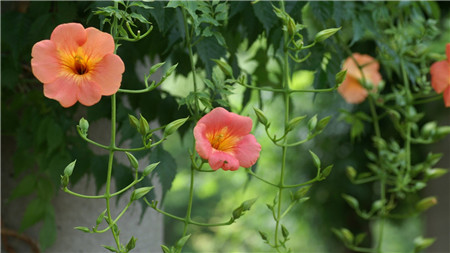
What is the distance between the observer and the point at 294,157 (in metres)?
2.38

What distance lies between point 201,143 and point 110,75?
0.36 feet

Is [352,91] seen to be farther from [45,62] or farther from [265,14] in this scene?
[45,62]

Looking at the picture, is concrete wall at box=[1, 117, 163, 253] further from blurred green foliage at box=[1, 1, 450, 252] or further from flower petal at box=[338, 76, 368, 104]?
flower petal at box=[338, 76, 368, 104]

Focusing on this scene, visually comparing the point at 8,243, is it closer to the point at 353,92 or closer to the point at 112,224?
the point at 112,224

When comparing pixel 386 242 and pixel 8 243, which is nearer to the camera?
pixel 8 243

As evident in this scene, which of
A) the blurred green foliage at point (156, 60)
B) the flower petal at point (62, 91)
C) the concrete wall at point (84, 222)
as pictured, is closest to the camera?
the flower petal at point (62, 91)

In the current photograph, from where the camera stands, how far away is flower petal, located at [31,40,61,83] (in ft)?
1.85

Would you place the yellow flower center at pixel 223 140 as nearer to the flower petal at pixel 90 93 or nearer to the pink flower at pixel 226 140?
the pink flower at pixel 226 140

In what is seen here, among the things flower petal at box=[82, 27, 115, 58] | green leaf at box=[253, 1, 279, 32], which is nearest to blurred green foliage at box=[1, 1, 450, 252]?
green leaf at box=[253, 1, 279, 32]

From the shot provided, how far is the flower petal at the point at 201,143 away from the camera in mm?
575

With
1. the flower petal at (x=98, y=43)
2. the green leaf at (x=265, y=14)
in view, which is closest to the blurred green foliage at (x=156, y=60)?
the green leaf at (x=265, y=14)

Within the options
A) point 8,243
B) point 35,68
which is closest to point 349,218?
point 8,243

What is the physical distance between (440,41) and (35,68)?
1.70 m

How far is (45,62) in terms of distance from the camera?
57cm
